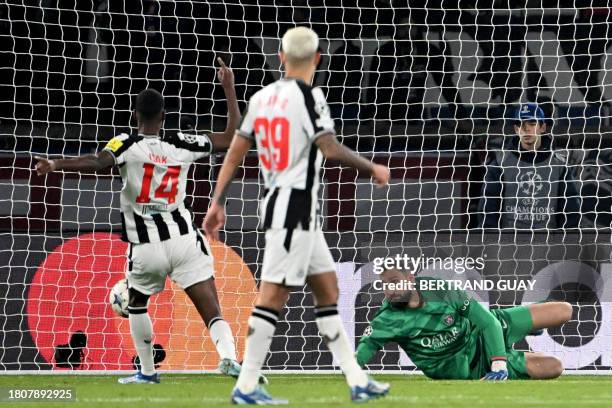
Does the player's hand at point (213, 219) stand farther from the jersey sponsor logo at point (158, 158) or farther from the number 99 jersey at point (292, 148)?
the jersey sponsor logo at point (158, 158)

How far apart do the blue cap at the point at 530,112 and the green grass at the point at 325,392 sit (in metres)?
2.38

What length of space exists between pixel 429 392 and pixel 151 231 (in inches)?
84.3

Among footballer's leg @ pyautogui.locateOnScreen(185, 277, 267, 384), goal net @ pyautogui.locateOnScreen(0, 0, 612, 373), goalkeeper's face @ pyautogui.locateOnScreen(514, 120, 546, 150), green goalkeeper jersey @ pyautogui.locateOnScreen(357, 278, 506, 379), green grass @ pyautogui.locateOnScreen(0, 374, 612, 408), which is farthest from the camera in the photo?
goalkeeper's face @ pyautogui.locateOnScreen(514, 120, 546, 150)

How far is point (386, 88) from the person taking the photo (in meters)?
12.0

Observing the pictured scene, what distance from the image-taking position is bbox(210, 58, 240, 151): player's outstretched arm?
820 centimetres

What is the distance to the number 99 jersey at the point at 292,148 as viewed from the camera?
6480 millimetres

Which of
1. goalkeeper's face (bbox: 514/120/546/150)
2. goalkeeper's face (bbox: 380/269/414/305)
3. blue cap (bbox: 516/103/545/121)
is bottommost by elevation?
goalkeeper's face (bbox: 380/269/414/305)

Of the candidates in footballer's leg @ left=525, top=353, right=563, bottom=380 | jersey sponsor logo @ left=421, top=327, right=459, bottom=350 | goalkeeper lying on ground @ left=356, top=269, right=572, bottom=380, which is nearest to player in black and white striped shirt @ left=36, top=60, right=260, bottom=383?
goalkeeper lying on ground @ left=356, top=269, right=572, bottom=380

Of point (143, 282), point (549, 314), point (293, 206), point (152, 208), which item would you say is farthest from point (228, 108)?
point (549, 314)

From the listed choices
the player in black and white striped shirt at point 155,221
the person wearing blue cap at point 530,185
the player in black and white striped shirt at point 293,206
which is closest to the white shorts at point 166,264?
the player in black and white striped shirt at point 155,221

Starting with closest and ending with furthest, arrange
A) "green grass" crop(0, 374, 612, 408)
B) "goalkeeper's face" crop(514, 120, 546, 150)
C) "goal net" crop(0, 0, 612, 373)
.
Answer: "green grass" crop(0, 374, 612, 408)
"goal net" crop(0, 0, 612, 373)
"goalkeeper's face" crop(514, 120, 546, 150)

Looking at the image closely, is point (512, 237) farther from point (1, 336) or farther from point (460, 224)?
point (1, 336)

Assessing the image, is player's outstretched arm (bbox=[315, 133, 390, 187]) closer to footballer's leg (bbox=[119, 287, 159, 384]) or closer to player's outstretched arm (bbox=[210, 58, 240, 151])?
player's outstretched arm (bbox=[210, 58, 240, 151])

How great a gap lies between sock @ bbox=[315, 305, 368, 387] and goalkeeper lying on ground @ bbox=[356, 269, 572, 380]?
272 centimetres
